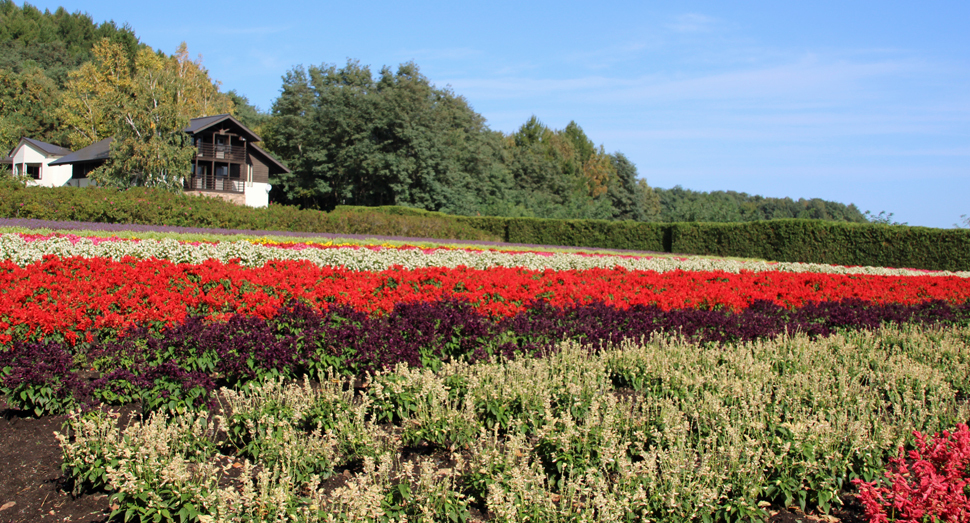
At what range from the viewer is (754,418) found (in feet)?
13.7

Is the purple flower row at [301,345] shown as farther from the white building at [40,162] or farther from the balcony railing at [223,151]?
the white building at [40,162]

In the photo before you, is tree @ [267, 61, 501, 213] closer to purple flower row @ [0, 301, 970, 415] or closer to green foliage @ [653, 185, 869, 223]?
green foliage @ [653, 185, 869, 223]

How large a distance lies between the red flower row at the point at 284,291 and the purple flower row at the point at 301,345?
14.5 inches

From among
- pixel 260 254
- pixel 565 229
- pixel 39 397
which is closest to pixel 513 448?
pixel 39 397

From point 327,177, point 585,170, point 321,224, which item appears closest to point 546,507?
point 321,224

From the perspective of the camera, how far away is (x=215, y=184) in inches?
1652

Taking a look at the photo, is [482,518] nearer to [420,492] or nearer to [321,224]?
[420,492]

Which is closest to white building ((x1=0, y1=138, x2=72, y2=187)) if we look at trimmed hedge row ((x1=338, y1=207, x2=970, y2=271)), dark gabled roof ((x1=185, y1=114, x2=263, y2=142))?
dark gabled roof ((x1=185, y1=114, x2=263, y2=142))

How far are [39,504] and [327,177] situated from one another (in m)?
42.2

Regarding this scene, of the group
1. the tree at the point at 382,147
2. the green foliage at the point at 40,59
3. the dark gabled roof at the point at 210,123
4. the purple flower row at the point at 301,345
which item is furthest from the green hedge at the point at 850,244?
the green foliage at the point at 40,59

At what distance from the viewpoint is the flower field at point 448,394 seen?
3240 mm

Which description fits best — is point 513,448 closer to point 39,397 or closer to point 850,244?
point 39,397

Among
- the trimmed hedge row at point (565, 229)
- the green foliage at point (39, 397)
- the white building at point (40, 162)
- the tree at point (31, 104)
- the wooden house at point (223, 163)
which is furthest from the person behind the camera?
the tree at point (31, 104)

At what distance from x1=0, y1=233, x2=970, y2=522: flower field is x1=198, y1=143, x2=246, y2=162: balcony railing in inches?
1392
